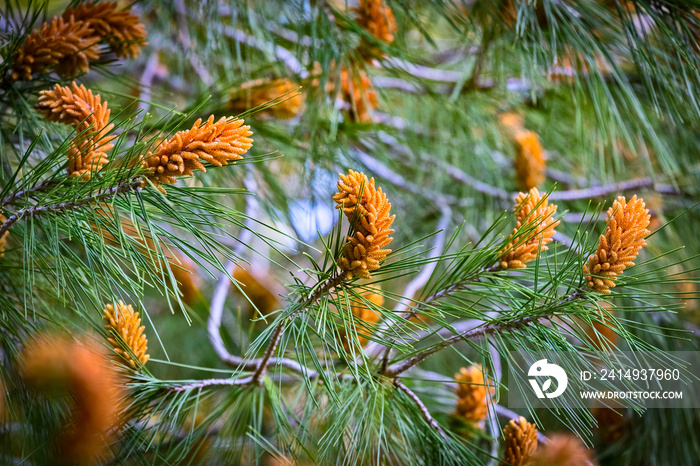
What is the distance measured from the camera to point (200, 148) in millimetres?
367

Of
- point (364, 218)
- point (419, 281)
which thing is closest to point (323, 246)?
point (419, 281)

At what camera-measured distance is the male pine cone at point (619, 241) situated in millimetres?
398

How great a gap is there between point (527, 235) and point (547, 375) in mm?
145

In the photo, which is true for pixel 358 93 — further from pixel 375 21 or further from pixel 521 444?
pixel 521 444

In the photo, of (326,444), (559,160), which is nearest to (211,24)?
(326,444)

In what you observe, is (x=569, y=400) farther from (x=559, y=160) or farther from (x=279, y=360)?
(x=559, y=160)

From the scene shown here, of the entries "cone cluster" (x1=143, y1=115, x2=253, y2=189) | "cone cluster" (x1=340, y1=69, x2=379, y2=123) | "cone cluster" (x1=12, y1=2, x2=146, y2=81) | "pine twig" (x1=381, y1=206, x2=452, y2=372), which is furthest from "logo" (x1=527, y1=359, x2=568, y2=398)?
"cone cluster" (x1=12, y1=2, x2=146, y2=81)

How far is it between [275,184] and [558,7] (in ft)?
1.68

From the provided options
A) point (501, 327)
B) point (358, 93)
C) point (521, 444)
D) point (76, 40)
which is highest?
point (358, 93)

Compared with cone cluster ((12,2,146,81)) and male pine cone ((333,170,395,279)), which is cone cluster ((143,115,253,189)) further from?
cone cluster ((12,2,146,81))

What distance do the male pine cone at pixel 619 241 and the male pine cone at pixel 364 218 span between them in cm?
17

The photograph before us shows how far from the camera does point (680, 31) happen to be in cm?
62

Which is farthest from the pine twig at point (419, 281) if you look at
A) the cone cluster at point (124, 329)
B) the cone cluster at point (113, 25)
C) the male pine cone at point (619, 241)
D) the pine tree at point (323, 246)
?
the cone cluster at point (113, 25)

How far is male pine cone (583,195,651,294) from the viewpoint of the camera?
0.40m
